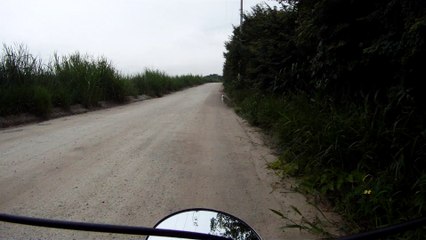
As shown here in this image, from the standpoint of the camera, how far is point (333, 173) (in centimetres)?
411

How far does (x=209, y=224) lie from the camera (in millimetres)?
1506

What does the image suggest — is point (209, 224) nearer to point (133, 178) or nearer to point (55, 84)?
point (133, 178)

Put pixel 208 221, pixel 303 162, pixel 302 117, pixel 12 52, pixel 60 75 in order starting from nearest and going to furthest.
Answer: pixel 208 221
pixel 303 162
pixel 302 117
pixel 12 52
pixel 60 75

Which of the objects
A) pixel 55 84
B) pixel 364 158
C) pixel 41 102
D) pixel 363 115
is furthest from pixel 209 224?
pixel 55 84

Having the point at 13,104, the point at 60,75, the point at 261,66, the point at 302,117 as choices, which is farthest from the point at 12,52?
the point at 302,117

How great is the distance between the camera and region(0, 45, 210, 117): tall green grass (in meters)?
10.3

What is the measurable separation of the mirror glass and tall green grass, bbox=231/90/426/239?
73.9 inches

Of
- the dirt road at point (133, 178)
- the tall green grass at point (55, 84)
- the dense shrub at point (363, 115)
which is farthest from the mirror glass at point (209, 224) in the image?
the tall green grass at point (55, 84)

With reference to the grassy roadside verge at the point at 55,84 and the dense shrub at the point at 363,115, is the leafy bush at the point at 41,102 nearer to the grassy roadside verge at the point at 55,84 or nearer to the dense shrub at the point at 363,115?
the grassy roadside verge at the point at 55,84

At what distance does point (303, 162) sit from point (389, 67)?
146 centimetres

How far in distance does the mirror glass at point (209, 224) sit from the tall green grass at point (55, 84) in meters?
9.38

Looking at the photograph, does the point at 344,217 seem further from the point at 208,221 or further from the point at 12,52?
the point at 12,52

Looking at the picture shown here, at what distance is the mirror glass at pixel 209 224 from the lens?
1449 mm

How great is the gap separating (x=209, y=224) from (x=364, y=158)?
2905 millimetres
